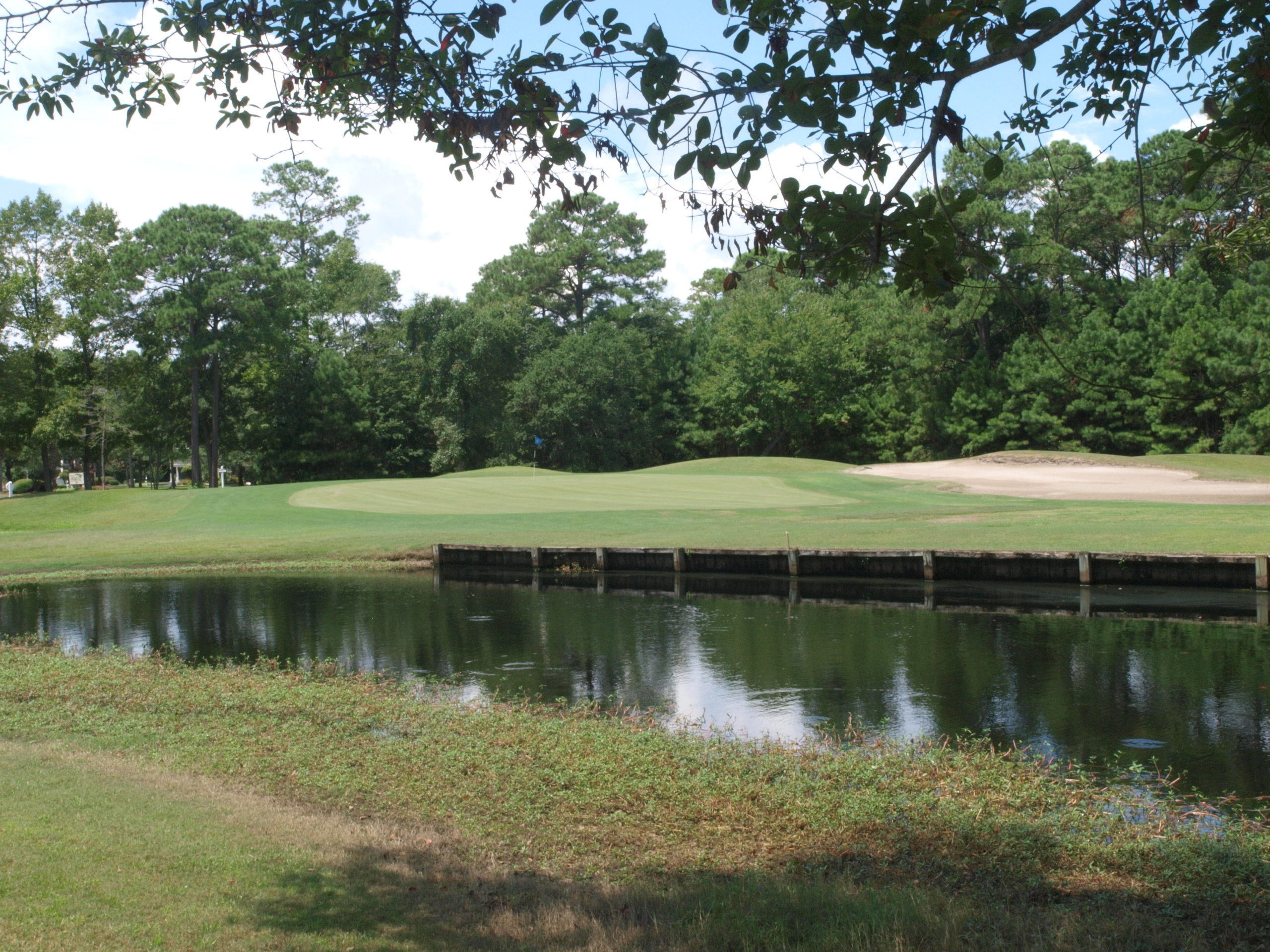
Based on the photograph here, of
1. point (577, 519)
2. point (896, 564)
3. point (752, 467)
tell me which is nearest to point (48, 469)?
point (752, 467)

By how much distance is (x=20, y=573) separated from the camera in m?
26.0

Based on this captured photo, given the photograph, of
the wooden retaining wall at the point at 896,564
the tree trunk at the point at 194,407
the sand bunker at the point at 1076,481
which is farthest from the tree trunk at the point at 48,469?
the sand bunker at the point at 1076,481

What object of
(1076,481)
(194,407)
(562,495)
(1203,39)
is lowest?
(1076,481)

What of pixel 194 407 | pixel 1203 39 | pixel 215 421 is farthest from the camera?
pixel 215 421

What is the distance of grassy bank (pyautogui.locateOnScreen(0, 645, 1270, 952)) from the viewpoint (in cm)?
481

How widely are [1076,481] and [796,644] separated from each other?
27236 mm

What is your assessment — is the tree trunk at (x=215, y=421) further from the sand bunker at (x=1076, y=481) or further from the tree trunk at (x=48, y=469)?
the sand bunker at (x=1076, y=481)

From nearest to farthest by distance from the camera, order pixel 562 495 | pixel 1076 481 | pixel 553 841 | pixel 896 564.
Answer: pixel 553 841 → pixel 896 564 → pixel 1076 481 → pixel 562 495

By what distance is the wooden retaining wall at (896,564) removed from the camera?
68.1ft

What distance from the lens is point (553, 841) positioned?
6.89 metres

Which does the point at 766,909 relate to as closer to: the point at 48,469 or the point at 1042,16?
the point at 1042,16

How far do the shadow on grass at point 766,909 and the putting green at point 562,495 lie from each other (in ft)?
94.5

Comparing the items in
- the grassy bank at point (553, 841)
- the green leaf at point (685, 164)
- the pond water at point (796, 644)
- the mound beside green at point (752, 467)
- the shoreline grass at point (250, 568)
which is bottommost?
the pond water at point (796, 644)

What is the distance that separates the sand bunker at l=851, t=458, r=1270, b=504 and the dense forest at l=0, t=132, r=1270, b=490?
6.72 m
